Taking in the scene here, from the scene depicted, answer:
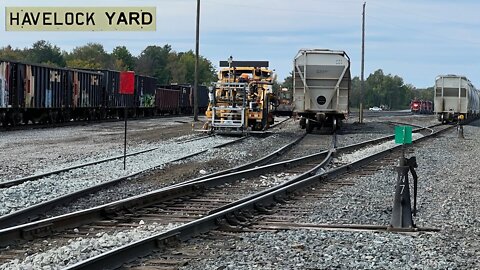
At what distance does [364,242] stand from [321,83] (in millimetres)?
24408

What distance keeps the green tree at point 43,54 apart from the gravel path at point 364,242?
377ft

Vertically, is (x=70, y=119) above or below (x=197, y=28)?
below

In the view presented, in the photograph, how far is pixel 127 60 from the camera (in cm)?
13450

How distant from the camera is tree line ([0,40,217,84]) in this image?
4847 inches

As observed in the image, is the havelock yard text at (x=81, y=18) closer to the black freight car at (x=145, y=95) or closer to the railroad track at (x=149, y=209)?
the railroad track at (x=149, y=209)

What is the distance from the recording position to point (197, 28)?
153ft

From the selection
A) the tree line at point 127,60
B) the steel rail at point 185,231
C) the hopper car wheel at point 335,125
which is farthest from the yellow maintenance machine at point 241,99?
the tree line at point 127,60

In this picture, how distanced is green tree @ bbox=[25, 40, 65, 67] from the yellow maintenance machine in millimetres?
94927

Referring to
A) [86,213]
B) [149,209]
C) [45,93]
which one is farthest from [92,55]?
[86,213]

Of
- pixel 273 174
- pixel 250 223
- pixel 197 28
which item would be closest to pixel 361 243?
pixel 250 223

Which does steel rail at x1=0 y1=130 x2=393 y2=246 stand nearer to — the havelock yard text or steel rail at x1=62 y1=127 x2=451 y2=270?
steel rail at x1=62 y1=127 x2=451 y2=270

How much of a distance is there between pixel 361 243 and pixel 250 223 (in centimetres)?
175

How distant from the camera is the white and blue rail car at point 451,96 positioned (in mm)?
52906

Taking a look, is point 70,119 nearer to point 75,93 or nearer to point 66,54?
point 75,93
